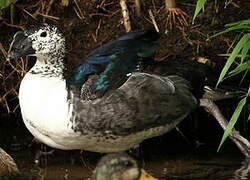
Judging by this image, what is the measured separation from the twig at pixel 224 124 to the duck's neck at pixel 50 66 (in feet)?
3.76

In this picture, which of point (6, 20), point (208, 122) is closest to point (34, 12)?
point (6, 20)

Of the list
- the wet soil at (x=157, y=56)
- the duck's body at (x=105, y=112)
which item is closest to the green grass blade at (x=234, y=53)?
the duck's body at (x=105, y=112)

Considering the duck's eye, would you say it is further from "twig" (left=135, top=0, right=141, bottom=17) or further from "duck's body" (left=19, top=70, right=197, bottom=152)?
"twig" (left=135, top=0, right=141, bottom=17)

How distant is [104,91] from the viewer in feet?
21.2

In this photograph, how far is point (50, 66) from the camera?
676 cm

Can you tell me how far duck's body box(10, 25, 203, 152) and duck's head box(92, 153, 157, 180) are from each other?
3.16 ft

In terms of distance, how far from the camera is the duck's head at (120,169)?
17.6 feet

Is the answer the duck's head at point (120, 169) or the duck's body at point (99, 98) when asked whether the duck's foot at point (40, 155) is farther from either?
the duck's head at point (120, 169)

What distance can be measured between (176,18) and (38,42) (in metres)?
1.31

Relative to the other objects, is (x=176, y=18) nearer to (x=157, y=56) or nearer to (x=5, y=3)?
(x=157, y=56)

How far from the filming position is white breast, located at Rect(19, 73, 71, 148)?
253 inches

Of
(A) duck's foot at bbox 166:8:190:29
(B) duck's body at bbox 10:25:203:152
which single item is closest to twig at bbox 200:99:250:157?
(B) duck's body at bbox 10:25:203:152

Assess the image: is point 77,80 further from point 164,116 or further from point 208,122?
point 208,122

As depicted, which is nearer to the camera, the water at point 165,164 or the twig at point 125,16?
the water at point 165,164
